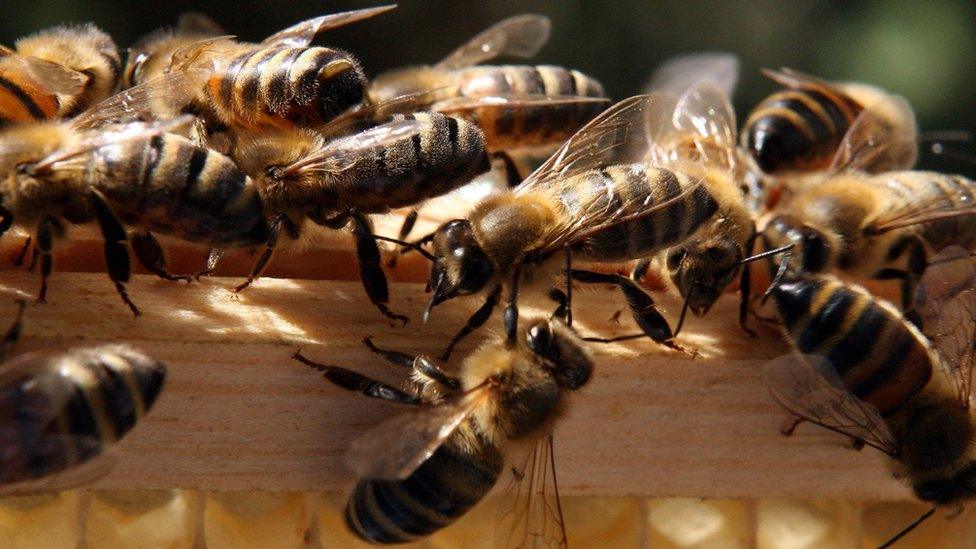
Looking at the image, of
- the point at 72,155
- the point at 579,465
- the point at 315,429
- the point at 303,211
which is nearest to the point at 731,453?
the point at 579,465

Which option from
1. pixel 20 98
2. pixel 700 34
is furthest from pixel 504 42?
pixel 700 34

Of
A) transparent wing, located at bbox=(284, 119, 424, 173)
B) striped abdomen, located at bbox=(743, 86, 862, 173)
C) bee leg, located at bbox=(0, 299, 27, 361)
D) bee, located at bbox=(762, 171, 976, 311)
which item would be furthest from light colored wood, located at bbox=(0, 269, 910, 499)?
striped abdomen, located at bbox=(743, 86, 862, 173)

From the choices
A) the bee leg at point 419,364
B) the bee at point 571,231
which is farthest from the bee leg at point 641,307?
the bee leg at point 419,364

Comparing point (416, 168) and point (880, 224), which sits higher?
point (416, 168)

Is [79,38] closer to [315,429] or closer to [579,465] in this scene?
[315,429]

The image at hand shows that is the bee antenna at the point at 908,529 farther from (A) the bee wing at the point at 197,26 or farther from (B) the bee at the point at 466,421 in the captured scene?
(A) the bee wing at the point at 197,26

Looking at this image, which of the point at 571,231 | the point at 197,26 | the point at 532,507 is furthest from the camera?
the point at 197,26

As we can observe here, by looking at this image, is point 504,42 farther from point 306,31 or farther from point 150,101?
point 150,101
